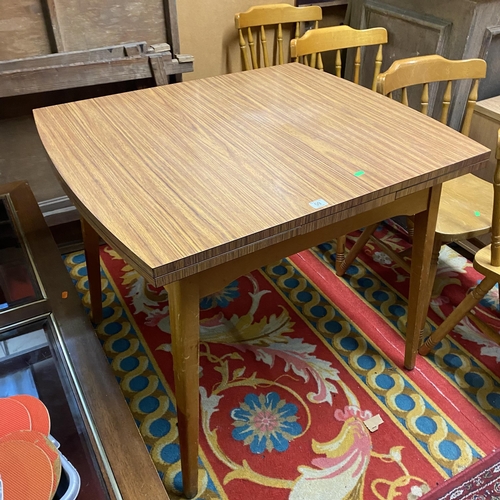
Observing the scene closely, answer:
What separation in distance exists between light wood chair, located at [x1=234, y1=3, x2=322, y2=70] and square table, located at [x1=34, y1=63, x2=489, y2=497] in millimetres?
680

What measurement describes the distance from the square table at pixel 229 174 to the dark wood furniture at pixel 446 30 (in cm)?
63

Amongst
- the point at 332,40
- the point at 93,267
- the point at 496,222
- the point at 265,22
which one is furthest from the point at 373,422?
the point at 265,22

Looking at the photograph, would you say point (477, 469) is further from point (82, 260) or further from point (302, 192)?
point (82, 260)

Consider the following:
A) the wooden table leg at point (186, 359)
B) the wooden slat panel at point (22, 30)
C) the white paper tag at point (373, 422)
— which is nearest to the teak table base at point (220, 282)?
the wooden table leg at point (186, 359)

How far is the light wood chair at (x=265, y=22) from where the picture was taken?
6.47ft

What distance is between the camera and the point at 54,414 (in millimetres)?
1040

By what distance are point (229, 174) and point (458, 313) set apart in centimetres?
89

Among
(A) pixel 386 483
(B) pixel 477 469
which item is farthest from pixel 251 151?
(B) pixel 477 469

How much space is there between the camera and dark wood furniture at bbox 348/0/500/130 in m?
1.72

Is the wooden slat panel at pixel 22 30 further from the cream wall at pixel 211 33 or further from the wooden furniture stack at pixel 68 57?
the cream wall at pixel 211 33

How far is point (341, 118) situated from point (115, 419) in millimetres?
859

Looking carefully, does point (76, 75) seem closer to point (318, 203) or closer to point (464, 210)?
point (318, 203)

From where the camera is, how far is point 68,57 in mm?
1638

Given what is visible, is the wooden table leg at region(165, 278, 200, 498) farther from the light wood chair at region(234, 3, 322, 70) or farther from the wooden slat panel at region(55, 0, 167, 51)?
the light wood chair at region(234, 3, 322, 70)
